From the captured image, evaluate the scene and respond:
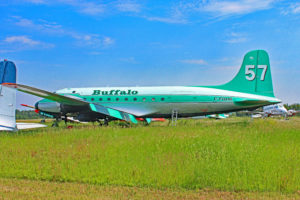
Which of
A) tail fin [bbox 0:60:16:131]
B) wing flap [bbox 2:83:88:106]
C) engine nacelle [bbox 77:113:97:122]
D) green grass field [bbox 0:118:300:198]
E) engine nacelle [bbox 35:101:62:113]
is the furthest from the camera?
engine nacelle [bbox 35:101:62:113]

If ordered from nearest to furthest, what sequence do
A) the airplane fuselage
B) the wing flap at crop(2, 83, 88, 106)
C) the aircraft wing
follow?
the wing flap at crop(2, 83, 88, 106), the aircraft wing, the airplane fuselage

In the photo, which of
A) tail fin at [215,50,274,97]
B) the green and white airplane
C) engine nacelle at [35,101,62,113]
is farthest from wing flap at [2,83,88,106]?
tail fin at [215,50,274,97]

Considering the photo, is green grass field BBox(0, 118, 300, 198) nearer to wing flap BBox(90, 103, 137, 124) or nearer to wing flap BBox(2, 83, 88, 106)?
Result: wing flap BBox(2, 83, 88, 106)

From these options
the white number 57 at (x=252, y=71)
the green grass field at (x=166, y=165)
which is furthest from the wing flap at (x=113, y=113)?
the green grass field at (x=166, y=165)

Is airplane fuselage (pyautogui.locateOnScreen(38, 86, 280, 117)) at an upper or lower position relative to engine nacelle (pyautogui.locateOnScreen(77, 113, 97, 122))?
upper

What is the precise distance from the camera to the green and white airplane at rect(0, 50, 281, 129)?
1872cm

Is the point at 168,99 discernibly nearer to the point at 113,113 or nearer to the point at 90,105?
the point at 113,113

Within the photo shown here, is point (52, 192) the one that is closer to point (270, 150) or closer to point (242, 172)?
point (242, 172)

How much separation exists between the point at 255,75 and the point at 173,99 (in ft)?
18.4

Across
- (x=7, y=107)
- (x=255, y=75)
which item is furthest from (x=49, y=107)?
(x=255, y=75)

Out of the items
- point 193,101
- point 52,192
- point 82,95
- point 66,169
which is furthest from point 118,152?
point 82,95

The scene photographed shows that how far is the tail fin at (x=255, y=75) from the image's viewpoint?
18.7 m

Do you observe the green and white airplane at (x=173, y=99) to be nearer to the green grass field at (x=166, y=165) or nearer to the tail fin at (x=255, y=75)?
the tail fin at (x=255, y=75)

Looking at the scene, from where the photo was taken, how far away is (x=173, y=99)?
783 inches
